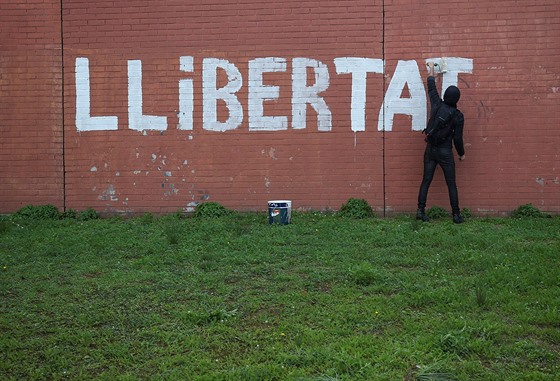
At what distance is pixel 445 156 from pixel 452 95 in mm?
946

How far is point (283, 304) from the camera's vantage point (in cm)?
561

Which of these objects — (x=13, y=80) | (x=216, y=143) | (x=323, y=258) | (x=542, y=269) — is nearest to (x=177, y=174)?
(x=216, y=143)

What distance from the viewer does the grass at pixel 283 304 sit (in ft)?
14.4

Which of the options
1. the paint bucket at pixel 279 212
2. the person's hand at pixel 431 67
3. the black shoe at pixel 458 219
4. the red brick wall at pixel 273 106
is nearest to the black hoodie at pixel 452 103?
the person's hand at pixel 431 67

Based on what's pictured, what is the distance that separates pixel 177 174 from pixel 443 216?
4526mm

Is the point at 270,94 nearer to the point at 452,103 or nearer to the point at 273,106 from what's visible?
the point at 273,106

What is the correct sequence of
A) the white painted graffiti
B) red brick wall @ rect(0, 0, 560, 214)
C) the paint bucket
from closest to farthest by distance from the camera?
1. the paint bucket
2. red brick wall @ rect(0, 0, 560, 214)
3. the white painted graffiti

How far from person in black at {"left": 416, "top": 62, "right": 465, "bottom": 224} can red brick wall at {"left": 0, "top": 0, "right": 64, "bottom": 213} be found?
6.13m

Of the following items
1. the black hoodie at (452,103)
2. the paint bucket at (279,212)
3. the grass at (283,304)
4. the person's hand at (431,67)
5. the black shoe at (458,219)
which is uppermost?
the person's hand at (431,67)

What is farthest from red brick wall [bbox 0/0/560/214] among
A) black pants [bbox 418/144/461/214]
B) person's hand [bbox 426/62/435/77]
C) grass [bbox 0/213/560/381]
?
grass [bbox 0/213/560/381]

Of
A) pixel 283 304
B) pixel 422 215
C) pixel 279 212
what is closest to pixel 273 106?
pixel 279 212

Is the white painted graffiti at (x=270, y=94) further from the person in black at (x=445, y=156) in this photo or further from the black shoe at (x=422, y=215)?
the black shoe at (x=422, y=215)

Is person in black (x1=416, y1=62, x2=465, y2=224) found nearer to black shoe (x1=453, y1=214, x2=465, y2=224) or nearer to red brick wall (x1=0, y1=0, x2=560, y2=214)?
black shoe (x1=453, y1=214, x2=465, y2=224)

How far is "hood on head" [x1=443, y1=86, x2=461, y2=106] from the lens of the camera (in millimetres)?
9328
